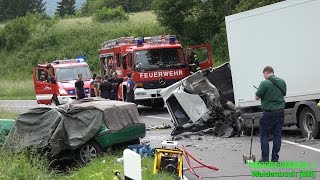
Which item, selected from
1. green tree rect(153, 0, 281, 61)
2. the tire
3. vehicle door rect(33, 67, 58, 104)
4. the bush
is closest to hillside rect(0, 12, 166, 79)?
the bush

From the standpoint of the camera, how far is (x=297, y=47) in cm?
1172

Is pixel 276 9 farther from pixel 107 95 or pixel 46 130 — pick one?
pixel 107 95

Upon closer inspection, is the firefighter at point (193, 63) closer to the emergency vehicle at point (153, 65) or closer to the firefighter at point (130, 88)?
the emergency vehicle at point (153, 65)

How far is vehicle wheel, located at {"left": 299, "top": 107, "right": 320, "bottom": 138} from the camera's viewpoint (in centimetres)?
1141

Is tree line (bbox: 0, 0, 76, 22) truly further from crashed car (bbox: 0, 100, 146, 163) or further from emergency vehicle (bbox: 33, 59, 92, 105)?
crashed car (bbox: 0, 100, 146, 163)

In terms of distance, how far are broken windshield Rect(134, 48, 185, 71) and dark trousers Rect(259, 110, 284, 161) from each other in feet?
36.2

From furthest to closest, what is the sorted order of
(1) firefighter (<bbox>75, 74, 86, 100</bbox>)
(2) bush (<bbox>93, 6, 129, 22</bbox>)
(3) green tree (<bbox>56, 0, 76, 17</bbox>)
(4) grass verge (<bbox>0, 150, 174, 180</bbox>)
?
(3) green tree (<bbox>56, 0, 76, 17</bbox>)
(2) bush (<bbox>93, 6, 129, 22</bbox>)
(1) firefighter (<bbox>75, 74, 86, 100</bbox>)
(4) grass verge (<bbox>0, 150, 174, 180</bbox>)

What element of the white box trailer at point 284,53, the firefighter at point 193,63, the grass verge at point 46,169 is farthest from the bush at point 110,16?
the grass verge at point 46,169

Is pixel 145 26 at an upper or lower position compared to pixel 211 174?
upper

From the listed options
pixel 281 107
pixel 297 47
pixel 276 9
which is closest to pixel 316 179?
pixel 281 107

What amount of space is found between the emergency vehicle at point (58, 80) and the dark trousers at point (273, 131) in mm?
14595

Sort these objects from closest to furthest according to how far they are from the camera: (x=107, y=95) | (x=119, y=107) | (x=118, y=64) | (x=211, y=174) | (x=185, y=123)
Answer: (x=211, y=174) < (x=119, y=107) < (x=185, y=123) < (x=107, y=95) < (x=118, y=64)

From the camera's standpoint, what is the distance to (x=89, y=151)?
1084cm

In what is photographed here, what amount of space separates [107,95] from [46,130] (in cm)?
956
